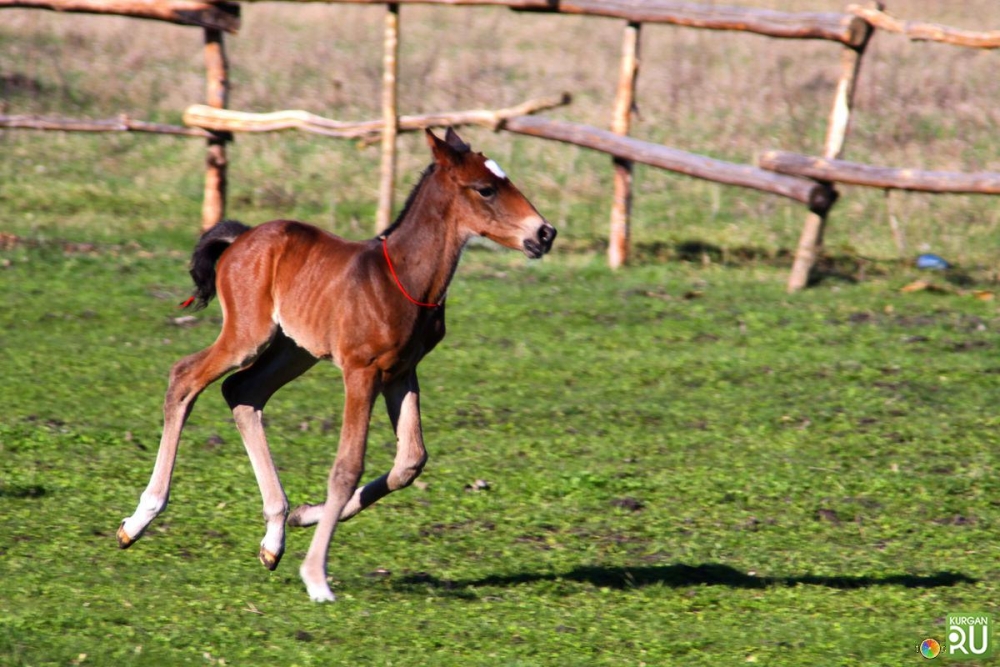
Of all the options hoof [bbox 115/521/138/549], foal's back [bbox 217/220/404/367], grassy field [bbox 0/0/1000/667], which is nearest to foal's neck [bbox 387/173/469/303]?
foal's back [bbox 217/220/404/367]

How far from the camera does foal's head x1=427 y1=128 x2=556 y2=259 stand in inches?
236

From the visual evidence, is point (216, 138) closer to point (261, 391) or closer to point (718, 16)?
point (718, 16)

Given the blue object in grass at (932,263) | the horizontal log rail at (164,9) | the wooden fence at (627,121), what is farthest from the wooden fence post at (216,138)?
the blue object in grass at (932,263)

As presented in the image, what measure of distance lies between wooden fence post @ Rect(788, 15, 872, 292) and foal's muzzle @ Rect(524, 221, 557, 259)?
8112mm

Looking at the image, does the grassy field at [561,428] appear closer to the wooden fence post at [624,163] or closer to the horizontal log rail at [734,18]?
the wooden fence post at [624,163]

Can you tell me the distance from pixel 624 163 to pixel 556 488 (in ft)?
22.5

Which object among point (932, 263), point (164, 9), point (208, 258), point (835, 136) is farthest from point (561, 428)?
point (164, 9)

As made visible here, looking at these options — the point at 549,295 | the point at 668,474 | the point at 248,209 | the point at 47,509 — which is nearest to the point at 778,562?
the point at 668,474

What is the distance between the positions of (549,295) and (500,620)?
757 centimetres

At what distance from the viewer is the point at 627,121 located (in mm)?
14734

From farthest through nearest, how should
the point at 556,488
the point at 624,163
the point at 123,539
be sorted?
the point at 624,163 < the point at 556,488 < the point at 123,539

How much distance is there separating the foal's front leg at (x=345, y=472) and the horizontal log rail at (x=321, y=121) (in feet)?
28.7

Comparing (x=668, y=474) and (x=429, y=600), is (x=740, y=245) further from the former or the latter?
(x=429, y=600)

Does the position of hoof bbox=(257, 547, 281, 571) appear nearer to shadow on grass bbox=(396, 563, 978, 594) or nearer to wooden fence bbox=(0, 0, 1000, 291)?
shadow on grass bbox=(396, 563, 978, 594)
